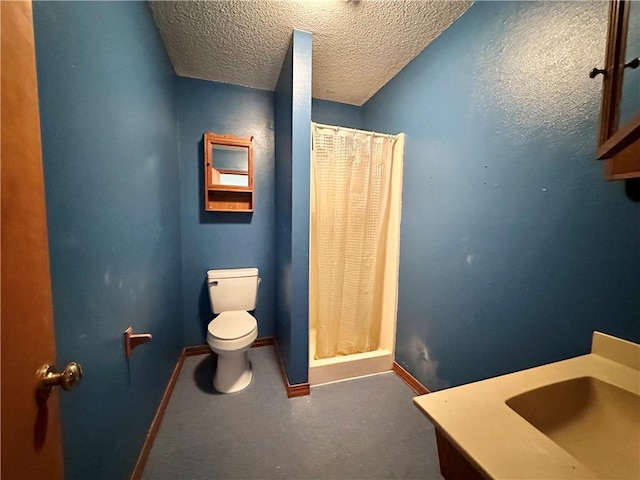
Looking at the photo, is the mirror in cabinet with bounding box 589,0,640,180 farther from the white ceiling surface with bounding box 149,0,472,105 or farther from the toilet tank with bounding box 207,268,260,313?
the toilet tank with bounding box 207,268,260,313

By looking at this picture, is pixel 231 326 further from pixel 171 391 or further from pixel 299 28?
pixel 299 28

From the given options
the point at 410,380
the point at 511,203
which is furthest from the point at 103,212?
the point at 410,380

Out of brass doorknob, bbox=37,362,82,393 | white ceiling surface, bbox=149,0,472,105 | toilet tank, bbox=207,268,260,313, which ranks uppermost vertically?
white ceiling surface, bbox=149,0,472,105

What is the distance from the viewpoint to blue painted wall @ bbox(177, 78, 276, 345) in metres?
1.97

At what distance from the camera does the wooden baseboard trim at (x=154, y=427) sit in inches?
42.6

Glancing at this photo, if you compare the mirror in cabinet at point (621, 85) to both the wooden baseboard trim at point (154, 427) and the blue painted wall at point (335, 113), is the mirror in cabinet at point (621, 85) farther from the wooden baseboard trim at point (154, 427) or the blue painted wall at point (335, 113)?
the wooden baseboard trim at point (154, 427)

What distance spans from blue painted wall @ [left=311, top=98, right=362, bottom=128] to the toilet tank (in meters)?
1.60

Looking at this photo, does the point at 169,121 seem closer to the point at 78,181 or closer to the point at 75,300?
the point at 78,181

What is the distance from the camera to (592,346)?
84 centimetres

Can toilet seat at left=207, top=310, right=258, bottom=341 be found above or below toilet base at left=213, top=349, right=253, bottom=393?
above

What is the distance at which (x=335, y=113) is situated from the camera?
229 cm

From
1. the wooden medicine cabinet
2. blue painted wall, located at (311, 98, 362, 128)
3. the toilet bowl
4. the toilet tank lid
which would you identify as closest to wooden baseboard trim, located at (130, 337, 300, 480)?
the toilet bowl

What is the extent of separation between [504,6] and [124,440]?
260 cm

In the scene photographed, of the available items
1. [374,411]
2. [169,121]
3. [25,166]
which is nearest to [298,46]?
[169,121]
